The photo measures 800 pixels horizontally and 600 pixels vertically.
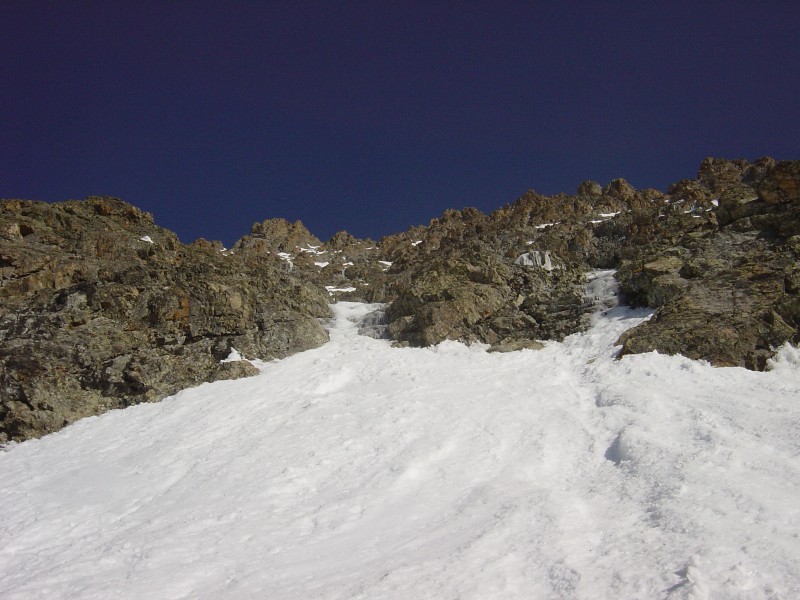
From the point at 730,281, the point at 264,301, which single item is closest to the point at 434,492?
the point at 730,281

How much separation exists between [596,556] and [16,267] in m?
26.3

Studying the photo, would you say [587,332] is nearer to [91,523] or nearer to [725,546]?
[725,546]

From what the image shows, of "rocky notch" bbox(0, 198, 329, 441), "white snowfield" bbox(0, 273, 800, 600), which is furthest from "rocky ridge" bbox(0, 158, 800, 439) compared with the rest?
"white snowfield" bbox(0, 273, 800, 600)


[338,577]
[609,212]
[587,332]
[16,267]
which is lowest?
[338,577]

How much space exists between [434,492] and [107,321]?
17.3 meters

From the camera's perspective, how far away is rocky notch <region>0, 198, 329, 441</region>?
663 inches

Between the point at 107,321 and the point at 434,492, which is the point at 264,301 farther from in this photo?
the point at 434,492

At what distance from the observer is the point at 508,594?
5500mm

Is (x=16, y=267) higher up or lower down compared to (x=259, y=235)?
lower down

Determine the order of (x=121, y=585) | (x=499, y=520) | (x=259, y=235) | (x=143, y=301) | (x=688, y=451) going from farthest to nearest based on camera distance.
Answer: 1. (x=259, y=235)
2. (x=143, y=301)
3. (x=688, y=451)
4. (x=499, y=520)
5. (x=121, y=585)

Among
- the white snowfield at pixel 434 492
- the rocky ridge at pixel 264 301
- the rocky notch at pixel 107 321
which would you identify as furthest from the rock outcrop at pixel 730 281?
the rocky notch at pixel 107 321

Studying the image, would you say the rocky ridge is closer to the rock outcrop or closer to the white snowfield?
the rock outcrop

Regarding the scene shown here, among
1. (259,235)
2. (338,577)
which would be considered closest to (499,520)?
(338,577)

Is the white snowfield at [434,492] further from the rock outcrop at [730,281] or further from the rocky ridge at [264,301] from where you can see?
the rocky ridge at [264,301]
